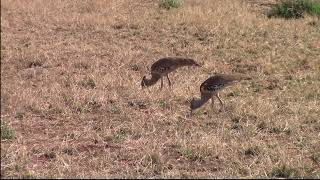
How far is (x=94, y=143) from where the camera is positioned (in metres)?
6.34

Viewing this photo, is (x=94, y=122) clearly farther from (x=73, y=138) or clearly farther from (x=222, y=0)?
(x=222, y=0)

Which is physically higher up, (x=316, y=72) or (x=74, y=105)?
(x=74, y=105)

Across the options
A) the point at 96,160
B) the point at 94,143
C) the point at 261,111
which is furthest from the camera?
the point at 261,111

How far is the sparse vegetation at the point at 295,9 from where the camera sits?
1462cm

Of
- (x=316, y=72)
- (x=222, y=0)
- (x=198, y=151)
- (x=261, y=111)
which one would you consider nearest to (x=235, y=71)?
(x=316, y=72)

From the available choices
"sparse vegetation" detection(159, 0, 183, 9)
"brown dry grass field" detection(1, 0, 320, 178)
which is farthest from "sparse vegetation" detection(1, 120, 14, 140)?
"sparse vegetation" detection(159, 0, 183, 9)

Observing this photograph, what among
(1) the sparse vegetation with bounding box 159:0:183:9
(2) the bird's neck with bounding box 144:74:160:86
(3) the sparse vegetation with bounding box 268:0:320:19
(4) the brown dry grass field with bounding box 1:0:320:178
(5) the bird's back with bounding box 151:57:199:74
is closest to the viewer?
(4) the brown dry grass field with bounding box 1:0:320:178

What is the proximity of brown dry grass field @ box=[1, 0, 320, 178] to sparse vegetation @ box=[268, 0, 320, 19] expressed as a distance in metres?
0.52

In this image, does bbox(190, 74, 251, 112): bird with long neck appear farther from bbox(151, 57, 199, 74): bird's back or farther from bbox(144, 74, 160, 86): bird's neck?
bbox(144, 74, 160, 86): bird's neck

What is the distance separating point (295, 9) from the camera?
579 inches

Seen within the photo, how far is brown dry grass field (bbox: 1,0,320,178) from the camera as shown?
5.73 m

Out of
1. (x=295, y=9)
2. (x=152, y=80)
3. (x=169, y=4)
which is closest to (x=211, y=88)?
(x=152, y=80)

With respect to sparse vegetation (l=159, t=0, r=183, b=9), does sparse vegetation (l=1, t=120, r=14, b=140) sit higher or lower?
higher

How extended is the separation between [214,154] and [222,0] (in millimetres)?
10742
